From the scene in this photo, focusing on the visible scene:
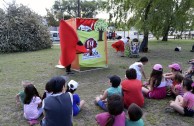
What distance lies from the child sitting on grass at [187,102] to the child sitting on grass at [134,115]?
160cm

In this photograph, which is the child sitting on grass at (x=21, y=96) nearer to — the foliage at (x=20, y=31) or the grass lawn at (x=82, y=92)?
the grass lawn at (x=82, y=92)

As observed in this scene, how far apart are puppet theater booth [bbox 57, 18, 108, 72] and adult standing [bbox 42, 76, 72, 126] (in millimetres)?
5408

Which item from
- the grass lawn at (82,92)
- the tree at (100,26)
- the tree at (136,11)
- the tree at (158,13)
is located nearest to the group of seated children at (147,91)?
the grass lawn at (82,92)

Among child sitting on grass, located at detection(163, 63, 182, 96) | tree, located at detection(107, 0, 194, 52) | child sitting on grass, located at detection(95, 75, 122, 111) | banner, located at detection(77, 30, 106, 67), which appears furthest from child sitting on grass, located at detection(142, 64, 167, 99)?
tree, located at detection(107, 0, 194, 52)

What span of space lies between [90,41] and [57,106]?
6.03 meters

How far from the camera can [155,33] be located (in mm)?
15008

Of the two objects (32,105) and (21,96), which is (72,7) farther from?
(32,105)

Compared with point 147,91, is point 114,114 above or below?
above

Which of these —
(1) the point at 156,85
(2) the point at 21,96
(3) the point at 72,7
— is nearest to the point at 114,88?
(1) the point at 156,85

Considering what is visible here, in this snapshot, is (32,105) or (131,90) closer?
(32,105)

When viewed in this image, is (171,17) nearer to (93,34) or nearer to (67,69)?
(93,34)

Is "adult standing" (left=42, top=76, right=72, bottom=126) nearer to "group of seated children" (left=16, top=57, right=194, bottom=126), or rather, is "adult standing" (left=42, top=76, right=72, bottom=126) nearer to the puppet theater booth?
"group of seated children" (left=16, top=57, right=194, bottom=126)

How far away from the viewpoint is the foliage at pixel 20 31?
16.6 metres

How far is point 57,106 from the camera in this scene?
319 centimetres
